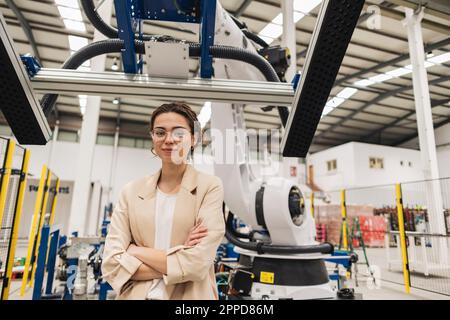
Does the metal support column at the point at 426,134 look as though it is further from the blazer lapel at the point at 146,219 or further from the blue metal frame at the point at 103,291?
the blazer lapel at the point at 146,219

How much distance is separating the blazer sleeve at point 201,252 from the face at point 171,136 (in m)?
0.22

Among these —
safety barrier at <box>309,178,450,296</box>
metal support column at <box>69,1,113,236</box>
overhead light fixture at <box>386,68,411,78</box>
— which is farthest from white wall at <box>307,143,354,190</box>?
metal support column at <box>69,1,113,236</box>

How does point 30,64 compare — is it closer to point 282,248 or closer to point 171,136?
point 171,136

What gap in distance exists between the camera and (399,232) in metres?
5.70

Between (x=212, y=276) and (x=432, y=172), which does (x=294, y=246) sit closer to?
(x=212, y=276)

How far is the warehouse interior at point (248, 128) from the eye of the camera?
3.89 feet

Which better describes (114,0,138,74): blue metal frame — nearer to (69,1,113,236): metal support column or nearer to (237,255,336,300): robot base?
(237,255,336,300): robot base

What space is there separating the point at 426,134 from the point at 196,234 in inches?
278

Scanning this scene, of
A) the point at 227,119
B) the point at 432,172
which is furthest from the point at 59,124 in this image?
the point at 432,172

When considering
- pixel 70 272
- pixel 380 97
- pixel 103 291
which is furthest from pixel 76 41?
pixel 380 97

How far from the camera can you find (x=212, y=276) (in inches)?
54.3

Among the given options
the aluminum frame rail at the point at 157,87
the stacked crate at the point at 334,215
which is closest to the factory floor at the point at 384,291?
the aluminum frame rail at the point at 157,87

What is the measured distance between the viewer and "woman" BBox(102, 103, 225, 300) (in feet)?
3.94
